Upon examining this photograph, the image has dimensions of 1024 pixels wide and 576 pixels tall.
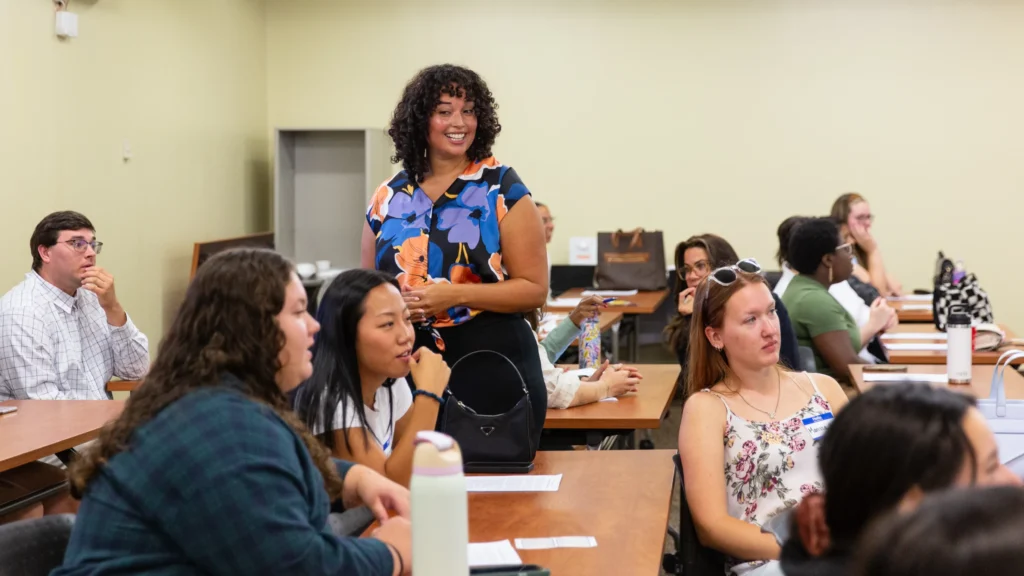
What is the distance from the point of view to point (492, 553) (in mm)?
1982

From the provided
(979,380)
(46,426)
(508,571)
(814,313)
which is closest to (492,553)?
(508,571)

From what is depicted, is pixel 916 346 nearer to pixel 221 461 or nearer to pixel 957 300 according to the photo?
pixel 957 300

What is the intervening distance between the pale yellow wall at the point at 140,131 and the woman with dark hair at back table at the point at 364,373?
3304 mm

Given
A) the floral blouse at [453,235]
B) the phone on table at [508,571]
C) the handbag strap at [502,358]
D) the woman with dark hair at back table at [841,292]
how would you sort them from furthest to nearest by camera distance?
the woman with dark hair at back table at [841,292]
the floral blouse at [453,235]
the handbag strap at [502,358]
the phone on table at [508,571]

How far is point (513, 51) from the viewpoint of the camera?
26.3ft

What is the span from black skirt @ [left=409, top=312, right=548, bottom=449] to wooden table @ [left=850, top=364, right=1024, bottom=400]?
1208 millimetres

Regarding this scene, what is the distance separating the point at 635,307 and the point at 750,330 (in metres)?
3.98

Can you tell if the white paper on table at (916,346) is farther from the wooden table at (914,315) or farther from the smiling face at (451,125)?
the smiling face at (451,125)

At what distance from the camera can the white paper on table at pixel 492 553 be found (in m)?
1.93

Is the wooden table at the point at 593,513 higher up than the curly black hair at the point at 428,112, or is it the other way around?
the curly black hair at the point at 428,112

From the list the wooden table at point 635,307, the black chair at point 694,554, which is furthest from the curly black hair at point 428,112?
the wooden table at point 635,307

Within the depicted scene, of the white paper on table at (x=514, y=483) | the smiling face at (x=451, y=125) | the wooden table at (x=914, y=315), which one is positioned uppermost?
the smiling face at (x=451, y=125)

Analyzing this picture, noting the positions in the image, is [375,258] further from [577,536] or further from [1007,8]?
[1007,8]

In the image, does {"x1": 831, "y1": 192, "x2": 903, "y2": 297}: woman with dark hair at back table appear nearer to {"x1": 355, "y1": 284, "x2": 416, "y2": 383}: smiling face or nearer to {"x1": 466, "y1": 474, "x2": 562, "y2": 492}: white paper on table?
{"x1": 466, "y1": 474, "x2": 562, "y2": 492}: white paper on table
